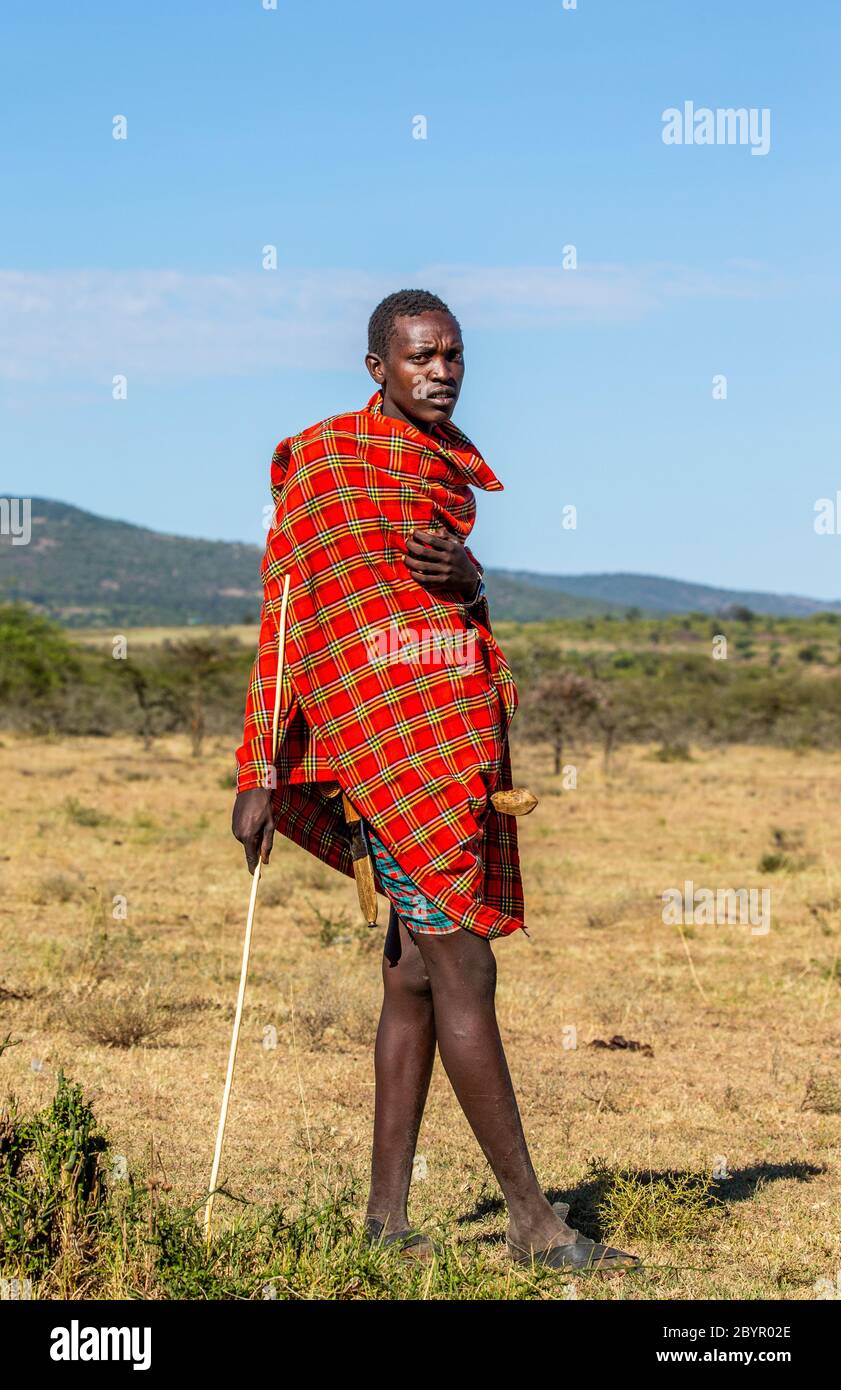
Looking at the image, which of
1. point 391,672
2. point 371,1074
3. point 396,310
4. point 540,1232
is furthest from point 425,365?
point 371,1074

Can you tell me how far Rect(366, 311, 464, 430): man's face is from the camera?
349cm

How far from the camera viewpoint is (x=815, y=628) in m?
79.6

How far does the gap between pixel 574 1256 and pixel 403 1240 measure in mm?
380

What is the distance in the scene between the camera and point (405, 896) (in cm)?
341

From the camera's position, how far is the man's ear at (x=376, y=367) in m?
3.59

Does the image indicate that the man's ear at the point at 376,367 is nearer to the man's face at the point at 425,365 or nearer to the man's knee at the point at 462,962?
the man's face at the point at 425,365

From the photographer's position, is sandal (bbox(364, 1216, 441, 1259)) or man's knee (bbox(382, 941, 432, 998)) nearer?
sandal (bbox(364, 1216, 441, 1259))

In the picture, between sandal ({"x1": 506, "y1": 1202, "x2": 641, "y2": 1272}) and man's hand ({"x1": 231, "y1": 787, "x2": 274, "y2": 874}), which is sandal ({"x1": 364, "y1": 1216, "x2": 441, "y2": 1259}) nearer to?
sandal ({"x1": 506, "y1": 1202, "x2": 641, "y2": 1272})

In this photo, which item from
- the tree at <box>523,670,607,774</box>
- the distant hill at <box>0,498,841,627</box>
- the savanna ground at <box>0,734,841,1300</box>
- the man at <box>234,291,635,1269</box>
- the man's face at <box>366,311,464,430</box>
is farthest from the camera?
the distant hill at <box>0,498,841,627</box>

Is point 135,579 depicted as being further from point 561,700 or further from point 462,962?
point 462,962

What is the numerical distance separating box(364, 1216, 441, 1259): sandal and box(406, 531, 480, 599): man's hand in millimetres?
1439

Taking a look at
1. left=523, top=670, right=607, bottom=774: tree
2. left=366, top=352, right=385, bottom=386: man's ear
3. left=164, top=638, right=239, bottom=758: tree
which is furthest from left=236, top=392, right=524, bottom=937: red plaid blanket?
left=164, top=638, right=239, bottom=758: tree
